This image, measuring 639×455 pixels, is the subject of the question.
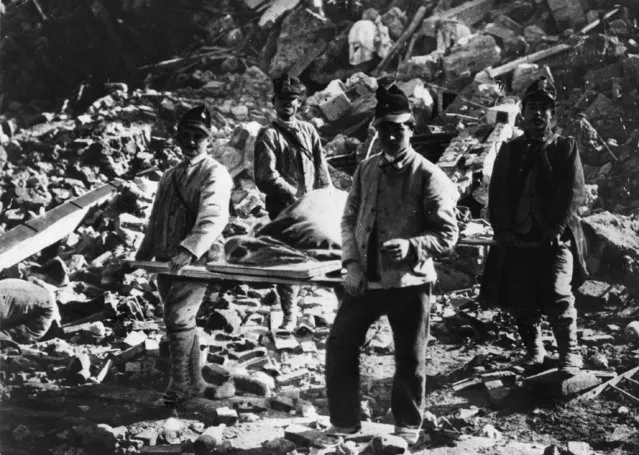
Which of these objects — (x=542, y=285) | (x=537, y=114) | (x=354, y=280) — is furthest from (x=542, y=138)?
(x=354, y=280)

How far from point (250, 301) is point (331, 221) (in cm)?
223

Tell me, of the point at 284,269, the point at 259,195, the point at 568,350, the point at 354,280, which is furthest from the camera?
the point at 259,195

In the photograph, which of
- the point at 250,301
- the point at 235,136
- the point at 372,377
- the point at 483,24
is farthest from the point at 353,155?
the point at 372,377

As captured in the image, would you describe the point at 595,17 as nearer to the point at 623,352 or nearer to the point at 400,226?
the point at 623,352

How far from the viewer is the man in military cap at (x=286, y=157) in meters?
5.75

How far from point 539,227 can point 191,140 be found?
7.54 ft

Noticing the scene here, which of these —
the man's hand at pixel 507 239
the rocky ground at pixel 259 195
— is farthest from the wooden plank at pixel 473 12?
the man's hand at pixel 507 239

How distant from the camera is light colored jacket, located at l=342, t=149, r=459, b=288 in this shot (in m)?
3.74

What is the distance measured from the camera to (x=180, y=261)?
4.43 metres

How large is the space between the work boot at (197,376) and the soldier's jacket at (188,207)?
0.63 meters

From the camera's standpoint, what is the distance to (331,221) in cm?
486

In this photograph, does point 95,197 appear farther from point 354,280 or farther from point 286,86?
A: point 354,280

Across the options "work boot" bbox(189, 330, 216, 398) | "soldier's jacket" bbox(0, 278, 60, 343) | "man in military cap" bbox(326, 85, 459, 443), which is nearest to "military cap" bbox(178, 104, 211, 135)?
"man in military cap" bbox(326, 85, 459, 443)

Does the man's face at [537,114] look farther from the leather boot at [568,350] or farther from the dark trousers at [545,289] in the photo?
the leather boot at [568,350]
